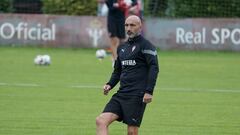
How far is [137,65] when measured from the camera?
10391mm

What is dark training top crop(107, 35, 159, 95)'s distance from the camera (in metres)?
10.3

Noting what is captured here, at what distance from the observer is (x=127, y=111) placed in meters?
10.2

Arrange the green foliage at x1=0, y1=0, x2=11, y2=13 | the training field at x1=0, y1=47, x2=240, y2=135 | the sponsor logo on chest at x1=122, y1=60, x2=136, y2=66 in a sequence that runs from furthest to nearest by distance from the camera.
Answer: the green foliage at x1=0, y1=0, x2=11, y2=13 → the training field at x1=0, y1=47, x2=240, y2=135 → the sponsor logo on chest at x1=122, y1=60, x2=136, y2=66

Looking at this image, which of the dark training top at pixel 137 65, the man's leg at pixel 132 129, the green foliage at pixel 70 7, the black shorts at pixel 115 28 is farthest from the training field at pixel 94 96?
the green foliage at pixel 70 7

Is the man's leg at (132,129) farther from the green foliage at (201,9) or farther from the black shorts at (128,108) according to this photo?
the green foliage at (201,9)

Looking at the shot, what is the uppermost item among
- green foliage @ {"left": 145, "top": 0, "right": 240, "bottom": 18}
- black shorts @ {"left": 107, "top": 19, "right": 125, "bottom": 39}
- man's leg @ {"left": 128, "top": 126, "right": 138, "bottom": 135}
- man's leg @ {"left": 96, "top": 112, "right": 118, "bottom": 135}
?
man's leg @ {"left": 96, "top": 112, "right": 118, "bottom": 135}

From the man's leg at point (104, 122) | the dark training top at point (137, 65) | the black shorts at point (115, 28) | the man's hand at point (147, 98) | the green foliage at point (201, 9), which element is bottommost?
the green foliage at point (201, 9)

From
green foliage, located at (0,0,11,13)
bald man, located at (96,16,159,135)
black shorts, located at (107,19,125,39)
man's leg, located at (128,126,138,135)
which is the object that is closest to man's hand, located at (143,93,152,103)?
bald man, located at (96,16,159,135)

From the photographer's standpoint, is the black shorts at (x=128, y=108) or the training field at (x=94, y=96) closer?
the black shorts at (x=128, y=108)

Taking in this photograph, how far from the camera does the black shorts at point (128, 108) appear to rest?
403 inches

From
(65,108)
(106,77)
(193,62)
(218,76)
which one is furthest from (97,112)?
(193,62)

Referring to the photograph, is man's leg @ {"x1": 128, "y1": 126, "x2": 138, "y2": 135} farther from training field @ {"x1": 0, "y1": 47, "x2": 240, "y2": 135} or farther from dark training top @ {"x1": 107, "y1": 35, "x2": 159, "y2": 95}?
training field @ {"x1": 0, "y1": 47, "x2": 240, "y2": 135}

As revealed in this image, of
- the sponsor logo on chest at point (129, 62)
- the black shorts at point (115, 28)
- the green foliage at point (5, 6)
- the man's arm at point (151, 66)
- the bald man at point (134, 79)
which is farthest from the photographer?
the green foliage at point (5, 6)

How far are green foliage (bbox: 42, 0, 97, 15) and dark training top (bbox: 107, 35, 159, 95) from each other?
19.4 meters
